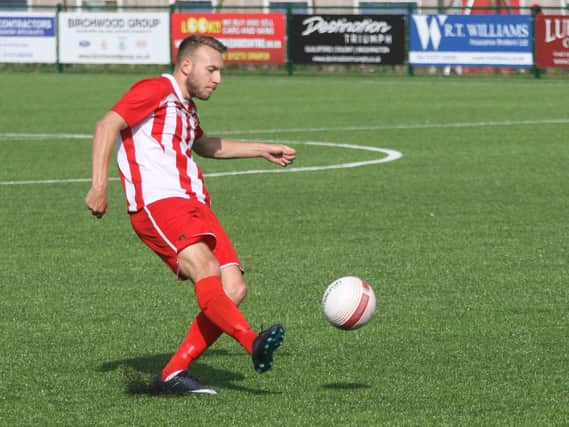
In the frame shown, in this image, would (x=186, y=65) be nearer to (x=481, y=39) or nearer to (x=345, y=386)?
(x=345, y=386)

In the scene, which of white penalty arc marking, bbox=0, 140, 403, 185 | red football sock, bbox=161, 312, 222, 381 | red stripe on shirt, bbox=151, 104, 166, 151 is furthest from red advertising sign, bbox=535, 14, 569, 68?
red football sock, bbox=161, 312, 222, 381

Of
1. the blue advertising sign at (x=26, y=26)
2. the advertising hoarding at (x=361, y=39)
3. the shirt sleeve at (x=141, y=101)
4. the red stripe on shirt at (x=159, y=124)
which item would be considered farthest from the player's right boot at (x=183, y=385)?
the blue advertising sign at (x=26, y=26)

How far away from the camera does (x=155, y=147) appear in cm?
748

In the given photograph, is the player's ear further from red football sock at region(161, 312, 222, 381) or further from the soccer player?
red football sock at region(161, 312, 222, 381)

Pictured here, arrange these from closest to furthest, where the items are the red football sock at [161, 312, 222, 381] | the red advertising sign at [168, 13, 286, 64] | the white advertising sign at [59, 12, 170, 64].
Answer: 1. the red football sock at [161, 312, 222, 381]
2. the red advertising sign at [168, 13, 286, 64]
3. the white advertising sign at [59, 12, 170, 64]

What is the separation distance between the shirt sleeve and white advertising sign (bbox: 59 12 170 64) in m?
37.2

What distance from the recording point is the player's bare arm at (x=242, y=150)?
809cm

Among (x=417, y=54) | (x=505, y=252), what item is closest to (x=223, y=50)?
(x=505, y=252)

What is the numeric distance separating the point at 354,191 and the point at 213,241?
9165mm

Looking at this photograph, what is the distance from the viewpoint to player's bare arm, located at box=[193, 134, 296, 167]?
8.09 m

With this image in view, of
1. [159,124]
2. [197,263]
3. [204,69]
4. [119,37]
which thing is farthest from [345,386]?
[119,37]

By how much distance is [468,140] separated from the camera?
22.8m

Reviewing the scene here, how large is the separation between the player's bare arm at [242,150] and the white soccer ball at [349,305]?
890 millimetres

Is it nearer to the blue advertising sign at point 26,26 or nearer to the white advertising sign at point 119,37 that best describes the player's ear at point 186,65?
the white advertising sign at point 119,37
